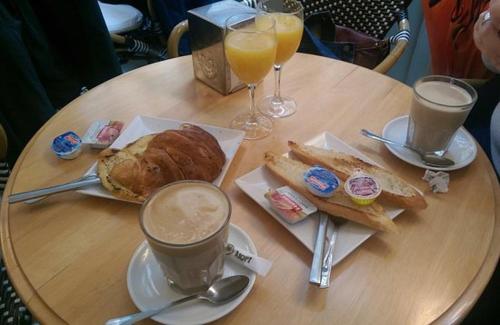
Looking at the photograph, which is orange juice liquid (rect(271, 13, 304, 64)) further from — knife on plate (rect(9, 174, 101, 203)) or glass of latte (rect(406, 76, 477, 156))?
knife on plate (rect(9, 174, 101, 203))

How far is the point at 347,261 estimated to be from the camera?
671 mm

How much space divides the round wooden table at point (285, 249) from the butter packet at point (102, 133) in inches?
1.2

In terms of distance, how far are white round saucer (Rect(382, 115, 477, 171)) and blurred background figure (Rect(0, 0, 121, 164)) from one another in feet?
4.24

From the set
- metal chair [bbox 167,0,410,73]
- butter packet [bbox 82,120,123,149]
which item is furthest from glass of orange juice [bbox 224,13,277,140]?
metal chair [bbox 167,0,410,73]

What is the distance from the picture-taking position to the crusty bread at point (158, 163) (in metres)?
0.77

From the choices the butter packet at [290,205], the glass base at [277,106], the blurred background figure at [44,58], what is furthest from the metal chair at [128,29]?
the butter packet at [290,205]

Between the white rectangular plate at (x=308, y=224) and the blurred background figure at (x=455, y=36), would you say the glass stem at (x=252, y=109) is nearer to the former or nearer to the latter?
the white rectangular plate at (x=308, y=224)

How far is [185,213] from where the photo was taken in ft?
1.91

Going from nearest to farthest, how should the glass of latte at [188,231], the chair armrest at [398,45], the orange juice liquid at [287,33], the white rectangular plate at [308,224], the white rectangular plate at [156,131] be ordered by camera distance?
1. the glass of latte at [188,231]
2. the white rectangular plate at [308,224]
3. the white rectangular plate at [156,131]
4. the orange juice liquid at [287,33]
5. the chair armrest at [398,45]

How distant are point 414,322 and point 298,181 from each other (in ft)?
1.08

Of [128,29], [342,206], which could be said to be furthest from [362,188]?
[128,29]

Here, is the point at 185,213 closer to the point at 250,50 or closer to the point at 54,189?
the point at 54,189

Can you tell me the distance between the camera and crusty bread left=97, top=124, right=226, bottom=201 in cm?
77

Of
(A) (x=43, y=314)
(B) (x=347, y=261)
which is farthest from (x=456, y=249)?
(A) (x=43, y=314)
